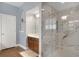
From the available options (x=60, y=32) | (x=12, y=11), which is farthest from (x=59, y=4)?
(x=12, y=11)

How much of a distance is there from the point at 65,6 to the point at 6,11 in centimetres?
88

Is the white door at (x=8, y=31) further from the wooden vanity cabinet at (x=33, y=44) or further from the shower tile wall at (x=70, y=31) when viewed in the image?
the shower tile wall at (x=70, y=31)

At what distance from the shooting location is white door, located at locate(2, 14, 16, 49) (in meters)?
1.29

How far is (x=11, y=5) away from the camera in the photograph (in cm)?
130

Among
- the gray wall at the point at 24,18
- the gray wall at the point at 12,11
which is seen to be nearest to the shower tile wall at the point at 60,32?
the gray wall at the point at 24,18

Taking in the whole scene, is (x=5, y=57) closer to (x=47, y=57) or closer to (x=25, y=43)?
(x=25, y=43)

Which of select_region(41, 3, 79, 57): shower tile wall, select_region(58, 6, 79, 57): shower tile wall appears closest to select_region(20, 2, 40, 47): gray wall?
select_region(41, 3, 79, 57): shower tile wall

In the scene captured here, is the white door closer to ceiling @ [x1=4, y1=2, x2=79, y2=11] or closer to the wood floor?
the wood floor

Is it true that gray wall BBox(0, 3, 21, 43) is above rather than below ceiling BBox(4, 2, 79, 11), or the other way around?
A: below

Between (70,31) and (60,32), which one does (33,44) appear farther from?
(70,31)

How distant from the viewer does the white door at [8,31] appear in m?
1.29

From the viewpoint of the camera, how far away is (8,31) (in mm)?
1313

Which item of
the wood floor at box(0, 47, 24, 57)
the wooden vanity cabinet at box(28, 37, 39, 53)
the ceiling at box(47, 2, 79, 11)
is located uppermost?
the ceiling at box(47, 2, 79, 11)

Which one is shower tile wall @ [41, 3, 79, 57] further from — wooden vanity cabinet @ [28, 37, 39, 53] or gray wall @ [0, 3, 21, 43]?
gray wall @ [0, 3, 21, 43]
